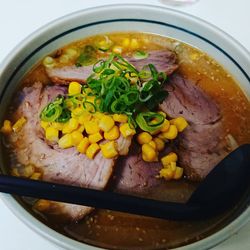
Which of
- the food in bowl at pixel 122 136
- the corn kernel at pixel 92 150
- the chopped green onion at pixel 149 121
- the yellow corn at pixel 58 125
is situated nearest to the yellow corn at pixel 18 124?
the food in bowl at pixel 122 136

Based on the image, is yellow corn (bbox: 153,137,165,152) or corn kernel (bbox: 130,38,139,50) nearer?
yellow corn (bbox: 153,137,165,152)

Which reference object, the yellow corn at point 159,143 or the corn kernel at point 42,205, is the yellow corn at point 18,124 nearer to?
the corn kernel at point 42,205

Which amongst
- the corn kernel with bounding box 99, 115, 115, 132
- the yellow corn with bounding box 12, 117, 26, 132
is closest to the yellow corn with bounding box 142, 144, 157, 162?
the corn kernel with bounding box 99, 115, 115, 132

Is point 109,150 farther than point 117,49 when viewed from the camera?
No

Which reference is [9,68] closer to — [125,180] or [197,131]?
[125,180]

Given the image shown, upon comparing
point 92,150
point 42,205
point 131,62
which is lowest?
point 42,205

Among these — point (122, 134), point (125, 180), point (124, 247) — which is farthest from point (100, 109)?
point (124, 247)

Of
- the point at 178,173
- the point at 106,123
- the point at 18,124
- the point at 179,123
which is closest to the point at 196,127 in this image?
the point at 179,123

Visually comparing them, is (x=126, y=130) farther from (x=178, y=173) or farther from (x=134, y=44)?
(x=134, y=44)

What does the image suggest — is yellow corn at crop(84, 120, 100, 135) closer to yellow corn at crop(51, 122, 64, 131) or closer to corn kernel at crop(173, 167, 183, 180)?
yellow corn at crop(51, 122, 64, 131)
